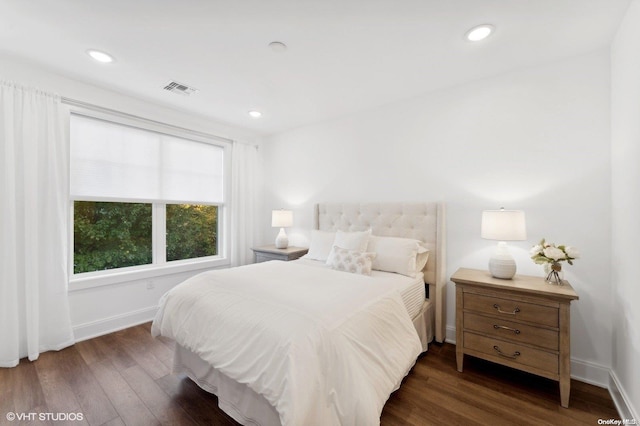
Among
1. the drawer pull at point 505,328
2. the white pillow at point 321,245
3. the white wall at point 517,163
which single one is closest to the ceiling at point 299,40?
the white wall at point 517,163

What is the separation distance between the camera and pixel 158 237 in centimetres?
340

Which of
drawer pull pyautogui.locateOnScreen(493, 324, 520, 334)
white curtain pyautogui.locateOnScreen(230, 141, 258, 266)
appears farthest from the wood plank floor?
white curtain pyautogui.locateOnScreen(230, 141, 258, 266)

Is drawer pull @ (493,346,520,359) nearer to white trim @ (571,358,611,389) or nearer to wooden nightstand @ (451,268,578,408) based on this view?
wooden nightstand @ (451,268,578,408)

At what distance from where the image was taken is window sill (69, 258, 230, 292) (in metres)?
2.75

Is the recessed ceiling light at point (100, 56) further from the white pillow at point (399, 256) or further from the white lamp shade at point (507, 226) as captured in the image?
the white lamp shade at point (507, 226)

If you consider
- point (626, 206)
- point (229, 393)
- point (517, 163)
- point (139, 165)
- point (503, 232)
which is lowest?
point (229, 393)

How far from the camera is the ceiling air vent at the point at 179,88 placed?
2.72 meters

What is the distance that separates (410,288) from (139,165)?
11.0 feet

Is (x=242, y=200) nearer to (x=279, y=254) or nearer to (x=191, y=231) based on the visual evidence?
(x=191, y=231)

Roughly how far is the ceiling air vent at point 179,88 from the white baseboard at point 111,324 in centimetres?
258

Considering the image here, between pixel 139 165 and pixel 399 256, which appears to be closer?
pixel 399 256

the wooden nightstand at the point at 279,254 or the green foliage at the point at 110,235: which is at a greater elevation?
the green foliage at the point at 110,235

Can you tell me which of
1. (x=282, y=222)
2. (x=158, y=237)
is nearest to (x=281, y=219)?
(x=282, y=222)

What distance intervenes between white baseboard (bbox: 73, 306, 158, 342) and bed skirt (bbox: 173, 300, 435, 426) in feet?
4.76
